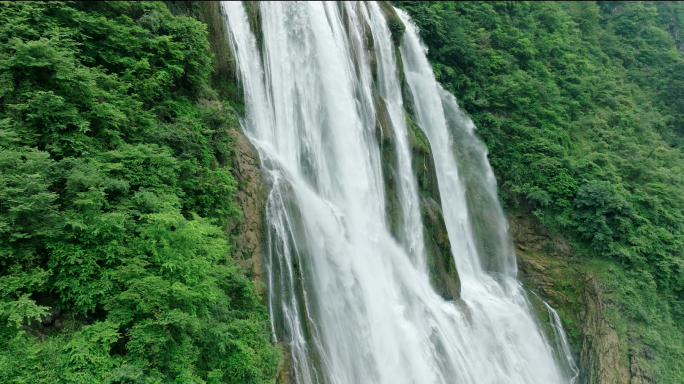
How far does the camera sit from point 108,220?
5902mm

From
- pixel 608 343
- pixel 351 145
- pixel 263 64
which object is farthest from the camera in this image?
pixel 608 343

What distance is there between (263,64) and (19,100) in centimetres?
713

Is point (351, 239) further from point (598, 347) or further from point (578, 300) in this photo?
point (578, 300)

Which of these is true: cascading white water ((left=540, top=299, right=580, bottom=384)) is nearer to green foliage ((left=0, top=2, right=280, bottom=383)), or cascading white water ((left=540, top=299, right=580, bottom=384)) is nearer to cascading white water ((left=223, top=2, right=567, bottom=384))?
cascading white water ((left=223, top=2, right=567, bottom=384))

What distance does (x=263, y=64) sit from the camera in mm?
12281

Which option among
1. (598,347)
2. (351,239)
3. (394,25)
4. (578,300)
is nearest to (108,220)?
(351,239)

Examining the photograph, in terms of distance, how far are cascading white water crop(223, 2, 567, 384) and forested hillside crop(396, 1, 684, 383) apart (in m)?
3.72

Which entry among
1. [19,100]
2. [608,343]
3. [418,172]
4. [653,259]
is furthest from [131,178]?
[653,259]

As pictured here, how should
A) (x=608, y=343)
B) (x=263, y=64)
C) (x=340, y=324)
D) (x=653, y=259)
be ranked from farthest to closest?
(x=653, y=259) < (x=608, y=343) < (x=263, y=64) < (x=340, y=324)

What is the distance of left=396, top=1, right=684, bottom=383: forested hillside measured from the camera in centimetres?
1642

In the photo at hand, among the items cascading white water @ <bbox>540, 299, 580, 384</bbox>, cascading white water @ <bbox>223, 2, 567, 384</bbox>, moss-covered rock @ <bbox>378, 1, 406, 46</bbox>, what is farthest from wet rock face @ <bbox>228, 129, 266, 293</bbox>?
cascading white water @ <bbox>540, 299, 580, 384</bbox>

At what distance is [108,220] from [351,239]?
6.94m

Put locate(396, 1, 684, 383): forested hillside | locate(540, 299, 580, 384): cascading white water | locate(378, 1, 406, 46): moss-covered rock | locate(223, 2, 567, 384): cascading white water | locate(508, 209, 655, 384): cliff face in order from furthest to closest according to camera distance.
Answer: locate(378, 1, 406, 46): moss-covered rock, locate(396, 1, 684, 383): forested hillside, locate(540, 299, 580, 384): cascading white water, locate(508, 209, 655, 384): cliff face, locate(223, 2, 567, 384): cascading white water

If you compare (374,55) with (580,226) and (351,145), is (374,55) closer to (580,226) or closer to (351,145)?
(351,145)
